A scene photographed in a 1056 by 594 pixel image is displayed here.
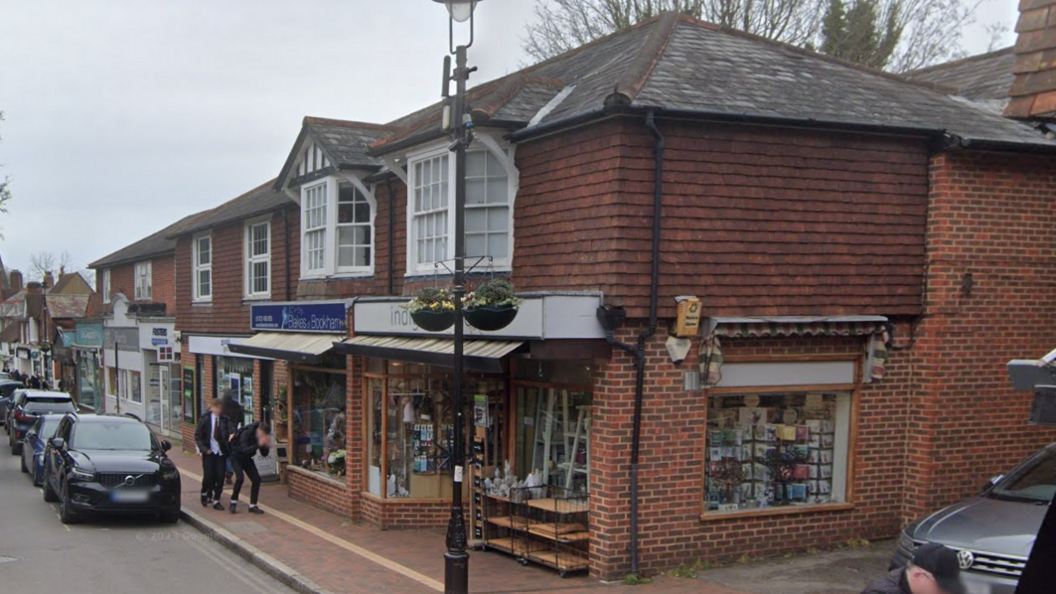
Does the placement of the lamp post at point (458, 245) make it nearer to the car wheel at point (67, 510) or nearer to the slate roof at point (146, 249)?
the car wheel at point (67, 510)

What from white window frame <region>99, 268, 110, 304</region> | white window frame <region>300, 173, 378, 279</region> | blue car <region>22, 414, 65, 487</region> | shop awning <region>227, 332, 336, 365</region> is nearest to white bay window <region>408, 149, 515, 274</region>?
white window frame <region>300, 173, 378, 279</region>

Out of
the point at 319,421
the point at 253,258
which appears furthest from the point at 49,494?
the point at 253,258

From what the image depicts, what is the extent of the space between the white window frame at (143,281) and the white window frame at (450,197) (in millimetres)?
20686

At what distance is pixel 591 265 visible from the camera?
10461 millimetres

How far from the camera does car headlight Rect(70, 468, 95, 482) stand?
14.2 metres

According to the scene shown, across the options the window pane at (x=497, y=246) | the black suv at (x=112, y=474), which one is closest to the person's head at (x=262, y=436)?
the black suv at (x=112, y=474)

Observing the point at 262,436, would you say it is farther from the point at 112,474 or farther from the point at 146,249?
the point at 146,249

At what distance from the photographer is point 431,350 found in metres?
11.8

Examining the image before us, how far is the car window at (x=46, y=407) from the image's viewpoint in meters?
25.3

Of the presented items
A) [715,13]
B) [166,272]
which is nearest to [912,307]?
[715,13]

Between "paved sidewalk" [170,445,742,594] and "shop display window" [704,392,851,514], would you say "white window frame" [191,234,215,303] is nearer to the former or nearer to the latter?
"paved sidewalk" [170,445,742,594]

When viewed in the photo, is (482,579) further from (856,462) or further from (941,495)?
(941,495)

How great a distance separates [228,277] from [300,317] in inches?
235

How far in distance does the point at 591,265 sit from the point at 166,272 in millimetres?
22607
